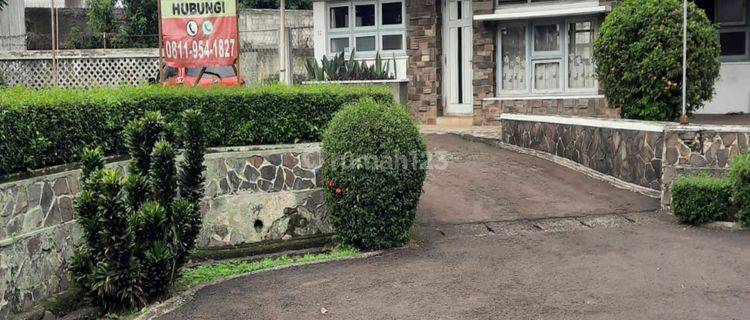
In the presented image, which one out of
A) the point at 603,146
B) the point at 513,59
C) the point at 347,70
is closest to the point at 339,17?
the point at 347,70

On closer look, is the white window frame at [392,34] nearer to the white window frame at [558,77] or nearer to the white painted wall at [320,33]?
the white painted wall at [320,33]

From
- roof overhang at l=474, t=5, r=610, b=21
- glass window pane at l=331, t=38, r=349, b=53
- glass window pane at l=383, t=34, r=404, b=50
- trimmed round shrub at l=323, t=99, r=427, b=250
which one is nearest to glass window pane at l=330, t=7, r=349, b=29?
glass window pane at l=331, t=38, r=349, b=53

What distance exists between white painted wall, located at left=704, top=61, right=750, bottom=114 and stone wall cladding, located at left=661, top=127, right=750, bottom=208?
665 centimetres

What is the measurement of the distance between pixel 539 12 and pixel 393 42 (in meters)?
3.47

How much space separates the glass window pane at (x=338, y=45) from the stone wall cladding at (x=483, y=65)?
3308mm

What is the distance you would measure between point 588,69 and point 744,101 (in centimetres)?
322

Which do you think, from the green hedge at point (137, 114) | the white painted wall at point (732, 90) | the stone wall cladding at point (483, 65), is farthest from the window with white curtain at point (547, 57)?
the green hedge at point (137, 114)

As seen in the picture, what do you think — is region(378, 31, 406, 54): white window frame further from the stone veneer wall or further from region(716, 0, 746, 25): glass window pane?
the stone veneer wall

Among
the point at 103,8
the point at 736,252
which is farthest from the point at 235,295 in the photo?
the point at 103,8

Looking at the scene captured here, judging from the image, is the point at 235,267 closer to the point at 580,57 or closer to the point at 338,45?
the point at 580,57

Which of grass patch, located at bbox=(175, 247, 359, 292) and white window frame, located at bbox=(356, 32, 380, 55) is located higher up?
white window frame, located at bbox=(356, 32, 380, 55)

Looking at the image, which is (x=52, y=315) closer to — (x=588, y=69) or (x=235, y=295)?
(x=235, y=295)

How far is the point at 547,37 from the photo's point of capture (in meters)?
17.6

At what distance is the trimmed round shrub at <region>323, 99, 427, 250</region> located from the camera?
869cm
